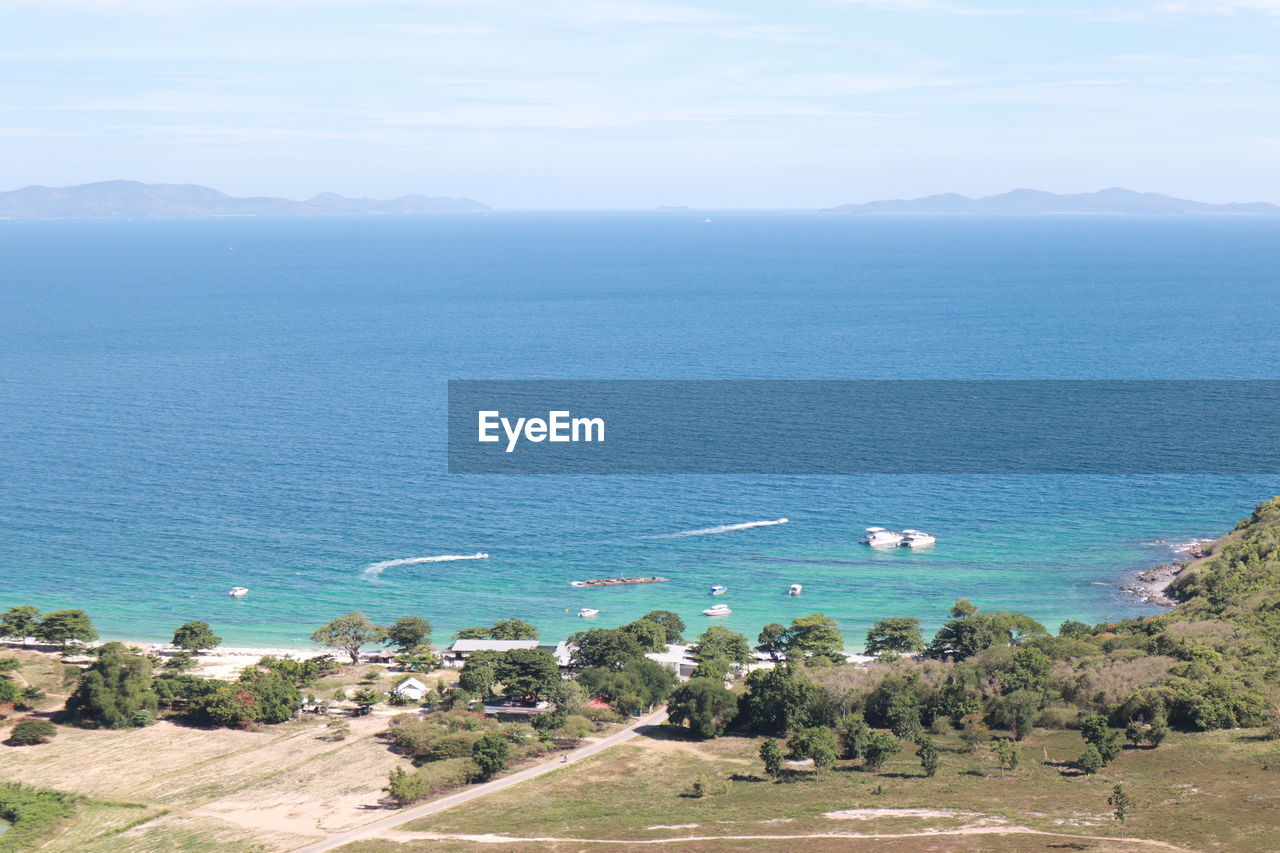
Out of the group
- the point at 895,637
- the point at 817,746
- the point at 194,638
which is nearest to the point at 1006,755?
the point at 817,746

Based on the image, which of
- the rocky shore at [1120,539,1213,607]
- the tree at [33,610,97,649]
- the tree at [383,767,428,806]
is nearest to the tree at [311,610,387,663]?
the tree at [33,610,97,649]

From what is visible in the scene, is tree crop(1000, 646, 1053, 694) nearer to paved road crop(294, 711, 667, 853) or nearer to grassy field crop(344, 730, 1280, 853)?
grassy field crop(344, 730, 1280, 853)

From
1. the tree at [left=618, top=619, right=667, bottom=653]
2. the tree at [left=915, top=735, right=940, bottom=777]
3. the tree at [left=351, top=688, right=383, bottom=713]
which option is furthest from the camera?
the tree at [left=618, top=619, right=667, bottom=653]

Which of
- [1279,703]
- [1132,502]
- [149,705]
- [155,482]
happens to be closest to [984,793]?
[1279,703]

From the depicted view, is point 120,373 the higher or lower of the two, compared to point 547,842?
higher

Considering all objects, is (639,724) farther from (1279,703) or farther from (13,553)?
(13,553)

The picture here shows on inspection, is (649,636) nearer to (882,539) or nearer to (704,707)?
(704,707)

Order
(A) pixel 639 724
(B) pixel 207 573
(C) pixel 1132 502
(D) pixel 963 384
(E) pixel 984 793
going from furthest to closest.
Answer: (D) pixel 963 384
(C) pixel 1132 502
(B) pixel 207 573
(A) pixel 639 724
(E) pixel 984 793
